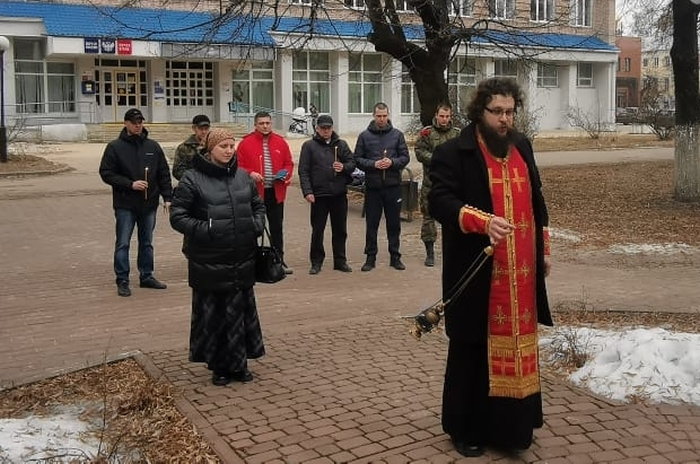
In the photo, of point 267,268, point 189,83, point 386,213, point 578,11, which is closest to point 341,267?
point 386,213

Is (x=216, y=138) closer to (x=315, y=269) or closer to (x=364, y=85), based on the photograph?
(x=315, y=269)

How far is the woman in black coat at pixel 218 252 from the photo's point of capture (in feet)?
17.6

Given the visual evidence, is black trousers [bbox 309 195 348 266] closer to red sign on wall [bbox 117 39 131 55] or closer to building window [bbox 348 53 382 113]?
red sign on wall [bbox 117 39 131 55]

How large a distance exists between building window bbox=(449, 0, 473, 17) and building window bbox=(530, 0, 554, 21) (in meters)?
5.14

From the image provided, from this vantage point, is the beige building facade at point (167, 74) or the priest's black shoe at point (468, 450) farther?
the beige building facade at point (167, 74)

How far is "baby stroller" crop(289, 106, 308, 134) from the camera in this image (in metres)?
37.7

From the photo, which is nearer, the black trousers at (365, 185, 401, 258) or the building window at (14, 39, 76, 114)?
the black trousers at (365, 185, 401, 258)

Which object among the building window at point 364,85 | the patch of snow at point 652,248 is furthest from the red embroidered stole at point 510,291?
the building window at point 364,85

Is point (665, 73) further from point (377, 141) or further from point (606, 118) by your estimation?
point (377, 141)

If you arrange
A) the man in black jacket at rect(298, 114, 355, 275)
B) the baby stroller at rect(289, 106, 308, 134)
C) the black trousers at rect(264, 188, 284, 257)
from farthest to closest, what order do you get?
1. the baby stroller at rect(289, 106, 308, 134)
2. the man in black jacket at rect(298, 114, 355, 275)
3. the black trousers at rect(264, 188, 284, 257)

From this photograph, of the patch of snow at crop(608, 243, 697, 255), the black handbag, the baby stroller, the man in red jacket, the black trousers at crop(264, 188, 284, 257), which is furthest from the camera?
the baby stroller

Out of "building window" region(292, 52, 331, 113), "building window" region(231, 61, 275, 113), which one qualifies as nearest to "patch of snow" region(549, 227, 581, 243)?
"building window" region(231, 61, 275, 113)

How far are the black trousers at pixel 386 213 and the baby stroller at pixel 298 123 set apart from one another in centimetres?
2829

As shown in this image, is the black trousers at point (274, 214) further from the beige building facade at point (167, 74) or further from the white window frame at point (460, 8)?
the beige building facade at point (167, 74)
